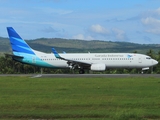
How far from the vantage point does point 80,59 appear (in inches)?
2391

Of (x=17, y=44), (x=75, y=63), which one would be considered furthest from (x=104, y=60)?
(x=17, y=44)

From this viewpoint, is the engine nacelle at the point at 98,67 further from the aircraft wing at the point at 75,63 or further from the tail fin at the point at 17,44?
the tail fin at the point at 17,44

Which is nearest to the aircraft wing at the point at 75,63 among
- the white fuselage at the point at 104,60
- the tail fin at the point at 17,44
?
the white fuselage at the point at 104,60

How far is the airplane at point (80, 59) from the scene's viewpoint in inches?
2301

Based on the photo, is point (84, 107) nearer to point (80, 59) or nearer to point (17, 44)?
point (80, 59)

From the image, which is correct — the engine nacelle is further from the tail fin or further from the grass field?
the grass field

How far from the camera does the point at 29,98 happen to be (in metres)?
21.8

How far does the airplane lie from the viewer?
5844cm

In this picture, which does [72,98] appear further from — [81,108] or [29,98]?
[81,108]

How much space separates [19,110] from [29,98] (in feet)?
14.5

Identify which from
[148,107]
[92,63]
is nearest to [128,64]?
[92,63]

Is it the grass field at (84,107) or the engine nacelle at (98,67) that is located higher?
the engine nacelle at (98,67)

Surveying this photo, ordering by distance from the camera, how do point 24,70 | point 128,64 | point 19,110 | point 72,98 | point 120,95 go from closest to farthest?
point 19,110, point 72,98, point 120,95, point 128,64, point 24,70

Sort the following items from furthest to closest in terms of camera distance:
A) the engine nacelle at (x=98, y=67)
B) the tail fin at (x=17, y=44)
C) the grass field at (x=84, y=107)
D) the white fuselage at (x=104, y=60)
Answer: the tail fin at (x=17, y=44)
the white fuselage at (x=104, y=60)
the engine nacelle at (x=98, y=67)
the grass field at (x=84, y=107)
